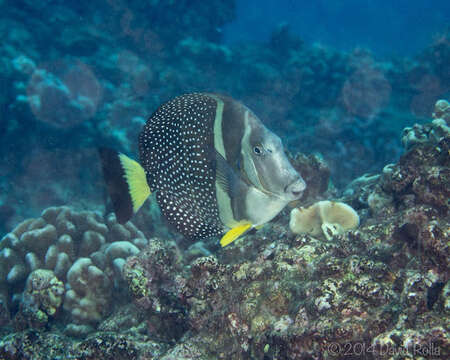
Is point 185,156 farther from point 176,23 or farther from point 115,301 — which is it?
point 176,23

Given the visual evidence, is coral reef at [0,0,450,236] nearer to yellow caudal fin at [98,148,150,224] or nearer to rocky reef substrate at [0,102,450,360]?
rocky reef substrate at [0,102,450,360]

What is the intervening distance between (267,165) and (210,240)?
3.11 meters

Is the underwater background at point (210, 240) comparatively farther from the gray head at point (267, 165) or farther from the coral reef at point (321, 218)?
the gray head at point (267, 165)

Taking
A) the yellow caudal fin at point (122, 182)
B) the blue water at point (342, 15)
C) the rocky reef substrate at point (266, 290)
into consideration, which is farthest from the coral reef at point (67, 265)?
the blue water at point (342, 15)

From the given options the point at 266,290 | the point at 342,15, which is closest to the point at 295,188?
the point at 266,290

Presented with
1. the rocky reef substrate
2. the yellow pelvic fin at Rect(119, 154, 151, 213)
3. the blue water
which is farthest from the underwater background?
the blue water

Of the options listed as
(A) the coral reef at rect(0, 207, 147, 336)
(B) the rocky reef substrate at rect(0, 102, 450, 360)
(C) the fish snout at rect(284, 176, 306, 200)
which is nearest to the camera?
(B) the rocky reef substrate at rect(0, 102, 450, 360)

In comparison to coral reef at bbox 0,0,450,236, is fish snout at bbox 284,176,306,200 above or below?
below

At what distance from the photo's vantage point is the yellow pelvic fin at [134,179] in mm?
2242

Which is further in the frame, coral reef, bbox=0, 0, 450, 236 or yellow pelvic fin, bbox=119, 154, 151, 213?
coral reef, bbox=0, 0, 450, 236

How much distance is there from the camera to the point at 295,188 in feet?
6.75

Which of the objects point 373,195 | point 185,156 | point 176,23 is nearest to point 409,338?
point 185,156

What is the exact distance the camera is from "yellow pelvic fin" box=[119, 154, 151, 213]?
224 centimetres

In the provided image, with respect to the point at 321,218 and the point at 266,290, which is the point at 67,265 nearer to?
the point at 266,290
